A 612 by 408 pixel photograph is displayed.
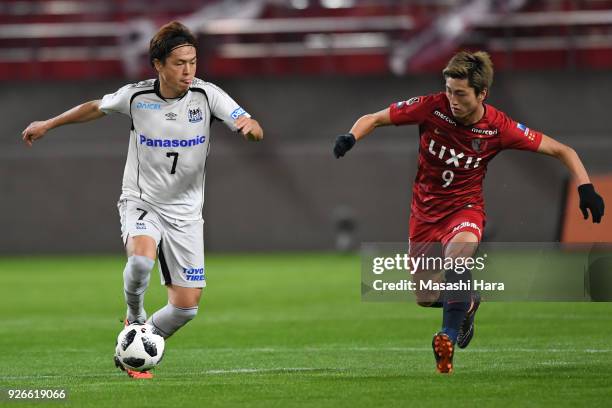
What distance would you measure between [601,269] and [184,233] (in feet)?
12.4

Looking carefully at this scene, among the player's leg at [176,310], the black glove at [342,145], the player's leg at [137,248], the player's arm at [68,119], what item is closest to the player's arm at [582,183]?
the black glove at [342,145]

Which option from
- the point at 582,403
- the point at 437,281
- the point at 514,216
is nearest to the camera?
the point at 582,403

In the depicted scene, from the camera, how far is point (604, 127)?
2086 centimetres

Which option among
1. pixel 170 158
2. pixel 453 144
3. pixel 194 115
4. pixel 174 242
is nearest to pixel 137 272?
pixel 174 242

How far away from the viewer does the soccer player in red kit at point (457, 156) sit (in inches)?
297

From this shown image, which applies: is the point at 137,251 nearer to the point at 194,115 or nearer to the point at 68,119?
the point at 194,115

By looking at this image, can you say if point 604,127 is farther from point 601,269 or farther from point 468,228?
point 468,228

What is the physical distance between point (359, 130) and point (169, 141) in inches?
46.5

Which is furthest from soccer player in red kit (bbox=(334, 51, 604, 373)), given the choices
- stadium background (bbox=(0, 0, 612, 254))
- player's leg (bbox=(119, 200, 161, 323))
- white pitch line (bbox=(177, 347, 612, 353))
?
stadium background (bbox=(0, 0, 612, 254))

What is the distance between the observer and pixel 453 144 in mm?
7949

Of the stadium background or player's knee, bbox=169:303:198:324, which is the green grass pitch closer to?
player's knee, bbox=169:303:198:324

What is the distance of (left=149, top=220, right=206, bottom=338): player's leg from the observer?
25.4 feet

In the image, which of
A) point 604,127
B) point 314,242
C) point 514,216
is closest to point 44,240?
point 314,242

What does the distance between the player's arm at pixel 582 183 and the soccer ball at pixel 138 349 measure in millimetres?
2683
